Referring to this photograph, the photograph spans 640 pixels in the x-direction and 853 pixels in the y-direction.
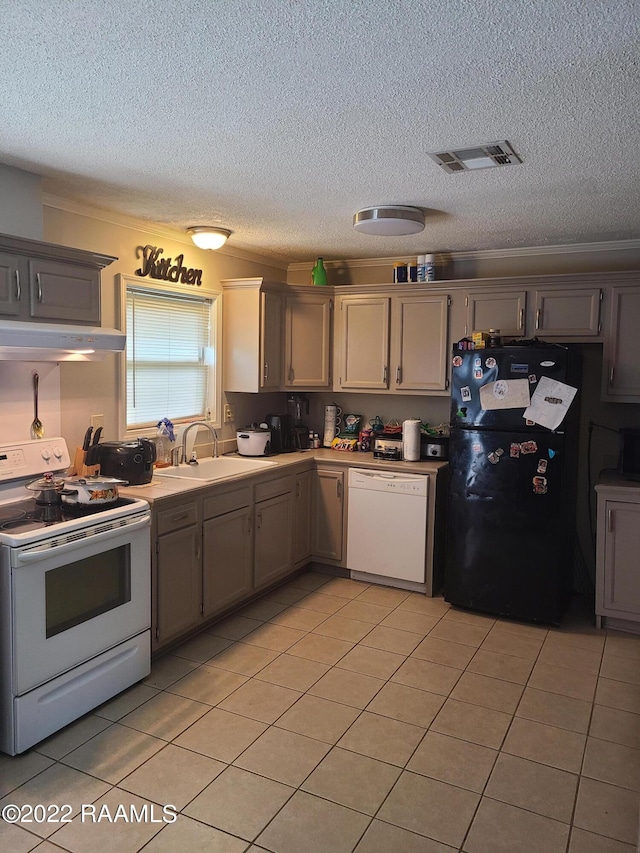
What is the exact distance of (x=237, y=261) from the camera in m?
4.80

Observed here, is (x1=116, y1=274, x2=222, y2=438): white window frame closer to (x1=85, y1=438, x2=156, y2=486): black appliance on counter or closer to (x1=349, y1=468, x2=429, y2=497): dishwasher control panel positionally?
(x1=85, y1=438, x2=156, y2=486): black appliance on counter

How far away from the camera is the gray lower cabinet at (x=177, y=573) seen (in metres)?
3.27

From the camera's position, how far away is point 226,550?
3799 millimetres

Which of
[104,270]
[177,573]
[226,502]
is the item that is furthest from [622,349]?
[104,270]

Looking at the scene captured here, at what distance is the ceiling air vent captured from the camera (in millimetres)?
2502

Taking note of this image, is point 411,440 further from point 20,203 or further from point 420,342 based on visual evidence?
point 20,203

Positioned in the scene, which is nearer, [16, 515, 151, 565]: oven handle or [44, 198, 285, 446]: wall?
[16, 515, 151, 565]: oven handle

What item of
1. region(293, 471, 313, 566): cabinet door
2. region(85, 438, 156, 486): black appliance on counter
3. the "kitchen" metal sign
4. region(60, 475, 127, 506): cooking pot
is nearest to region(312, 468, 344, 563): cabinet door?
region(293, 471, 313, 566): cabinet door

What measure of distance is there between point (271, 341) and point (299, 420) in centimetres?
85

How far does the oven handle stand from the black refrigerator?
1.99 m

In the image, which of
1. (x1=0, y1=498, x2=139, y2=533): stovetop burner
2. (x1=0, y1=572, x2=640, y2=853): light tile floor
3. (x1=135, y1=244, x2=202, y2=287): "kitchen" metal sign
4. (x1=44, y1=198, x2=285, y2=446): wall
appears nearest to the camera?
(x1=0, y1=572, x2=640, y2=853): light tile floor

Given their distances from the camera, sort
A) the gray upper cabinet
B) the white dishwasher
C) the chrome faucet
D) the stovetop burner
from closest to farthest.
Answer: the stovetop burner → the gray upper cabinet → the chrome faucet → the white dishwasher

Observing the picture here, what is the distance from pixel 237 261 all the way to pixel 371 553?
2.34 metres

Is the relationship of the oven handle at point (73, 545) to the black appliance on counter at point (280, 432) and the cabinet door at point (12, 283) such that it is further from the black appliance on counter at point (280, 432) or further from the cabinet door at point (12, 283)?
the black appliance on counter at point (280, 432)
